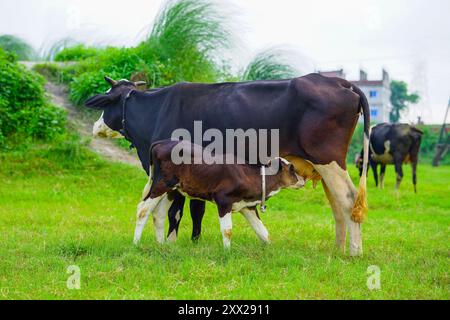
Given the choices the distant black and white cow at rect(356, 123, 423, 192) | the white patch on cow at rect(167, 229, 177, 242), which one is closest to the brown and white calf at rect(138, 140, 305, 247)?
the white patch on cow at rect(167, 229, 177, 242)

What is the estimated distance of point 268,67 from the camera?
16.4 m

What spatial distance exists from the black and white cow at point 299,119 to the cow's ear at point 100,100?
674mm

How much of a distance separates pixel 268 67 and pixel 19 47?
860 cm

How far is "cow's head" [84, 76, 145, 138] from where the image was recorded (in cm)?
807

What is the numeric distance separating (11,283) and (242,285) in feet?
6.30

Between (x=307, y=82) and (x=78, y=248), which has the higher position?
(x=307, y=82)

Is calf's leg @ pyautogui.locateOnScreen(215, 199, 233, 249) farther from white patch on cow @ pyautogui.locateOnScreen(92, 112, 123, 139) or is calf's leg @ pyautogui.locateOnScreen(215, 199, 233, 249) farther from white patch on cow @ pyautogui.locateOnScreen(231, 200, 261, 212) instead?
white patch on cow @ pyautogui.locateOnScreen(92, 112, 123, 139)

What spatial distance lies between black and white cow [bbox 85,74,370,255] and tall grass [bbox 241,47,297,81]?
8.71 meters

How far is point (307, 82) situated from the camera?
23.3 ft

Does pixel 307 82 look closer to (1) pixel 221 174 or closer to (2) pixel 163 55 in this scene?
(1) pixel 221 174

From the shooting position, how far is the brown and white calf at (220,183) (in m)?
6.75

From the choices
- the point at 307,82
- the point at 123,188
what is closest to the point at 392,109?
the point at 123,188

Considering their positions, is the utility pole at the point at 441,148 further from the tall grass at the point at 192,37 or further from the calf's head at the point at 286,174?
the calf's head at the point at 286,174

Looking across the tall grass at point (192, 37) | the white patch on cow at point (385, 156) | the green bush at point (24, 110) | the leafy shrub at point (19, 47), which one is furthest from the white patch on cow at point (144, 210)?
the leafy shrub at point (19, 47)
